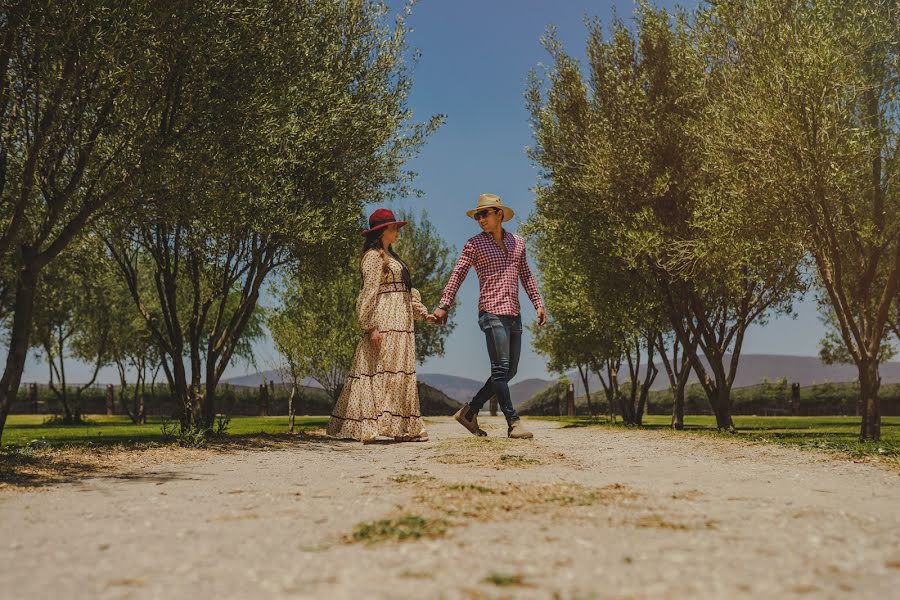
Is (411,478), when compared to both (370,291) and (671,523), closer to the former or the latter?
(671,523)

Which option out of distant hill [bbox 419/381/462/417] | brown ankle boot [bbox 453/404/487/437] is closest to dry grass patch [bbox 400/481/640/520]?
brown ankle boot [bbox 453/404/487/437]

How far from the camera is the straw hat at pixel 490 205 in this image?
1268 cm

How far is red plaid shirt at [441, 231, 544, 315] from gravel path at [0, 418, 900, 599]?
383cm

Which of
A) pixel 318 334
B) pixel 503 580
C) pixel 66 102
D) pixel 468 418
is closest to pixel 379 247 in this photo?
pixel 468 418

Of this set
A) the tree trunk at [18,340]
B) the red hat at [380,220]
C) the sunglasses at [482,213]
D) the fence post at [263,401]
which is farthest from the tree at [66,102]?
the fence post at [263,401]

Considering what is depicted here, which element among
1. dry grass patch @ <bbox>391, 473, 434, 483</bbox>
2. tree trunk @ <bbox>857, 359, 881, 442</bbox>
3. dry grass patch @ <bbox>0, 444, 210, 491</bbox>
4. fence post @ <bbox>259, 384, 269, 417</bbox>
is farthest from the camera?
fence post @ <bbox>259, 384, 269, 417</bbox>

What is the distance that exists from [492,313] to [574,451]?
2.55 meters

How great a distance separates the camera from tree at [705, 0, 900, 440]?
46.3 feet

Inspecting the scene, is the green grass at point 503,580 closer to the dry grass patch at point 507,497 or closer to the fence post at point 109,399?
the dry grass patch at point 507,497

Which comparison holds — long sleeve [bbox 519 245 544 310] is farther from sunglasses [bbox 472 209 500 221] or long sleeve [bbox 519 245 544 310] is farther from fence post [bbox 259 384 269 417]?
fence post [bbox 259 384 269 417]

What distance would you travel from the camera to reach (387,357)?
13133 millimetres

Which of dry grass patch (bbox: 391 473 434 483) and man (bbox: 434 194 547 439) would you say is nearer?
dry grass patch (bbox: 391 473 434 483)

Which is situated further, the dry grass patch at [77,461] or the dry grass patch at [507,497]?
the dry grass patch at [77,461]

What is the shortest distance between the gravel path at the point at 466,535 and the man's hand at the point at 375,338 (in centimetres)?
433
